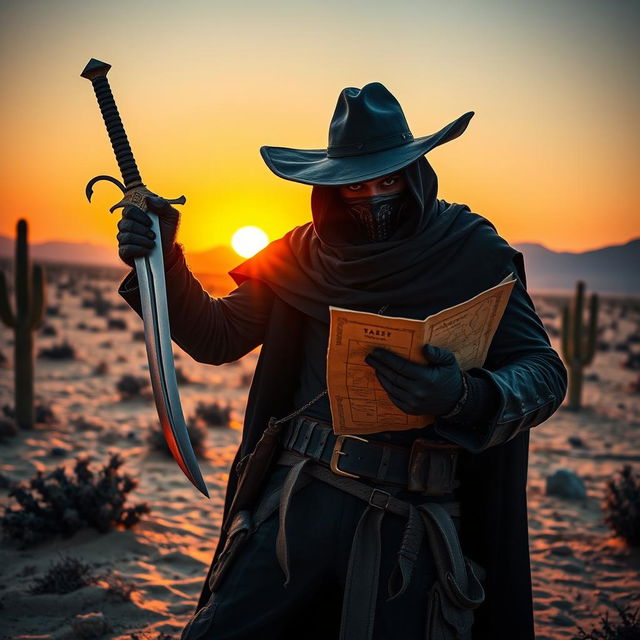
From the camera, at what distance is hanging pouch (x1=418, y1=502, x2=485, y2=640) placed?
2295 millimetres

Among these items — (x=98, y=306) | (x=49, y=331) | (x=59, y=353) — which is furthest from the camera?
(x=98, y=306)

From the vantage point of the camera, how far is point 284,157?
9.28 feet

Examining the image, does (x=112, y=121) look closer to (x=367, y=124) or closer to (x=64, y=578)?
(x=367, y=124)

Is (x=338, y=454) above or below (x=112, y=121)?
below

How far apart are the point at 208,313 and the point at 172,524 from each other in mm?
3892

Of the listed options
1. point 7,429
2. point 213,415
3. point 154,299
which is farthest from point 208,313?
point 213,415

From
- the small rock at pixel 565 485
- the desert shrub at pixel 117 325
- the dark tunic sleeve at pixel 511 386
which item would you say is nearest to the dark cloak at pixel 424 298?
the dark tunic sleeve at pixel 511 386

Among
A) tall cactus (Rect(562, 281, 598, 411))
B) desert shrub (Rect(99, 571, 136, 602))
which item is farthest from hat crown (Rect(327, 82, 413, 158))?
tall cactus (Rect(562, 281, 598, 411))

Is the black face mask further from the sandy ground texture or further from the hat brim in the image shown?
the sandy ground texture

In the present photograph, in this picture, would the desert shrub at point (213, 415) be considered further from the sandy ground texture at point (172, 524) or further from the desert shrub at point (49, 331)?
the desert shrub at point (49, 331)

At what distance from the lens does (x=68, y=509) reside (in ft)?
18.0

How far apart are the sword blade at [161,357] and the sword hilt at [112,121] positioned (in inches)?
6.9

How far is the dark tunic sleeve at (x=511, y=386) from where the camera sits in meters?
2.14

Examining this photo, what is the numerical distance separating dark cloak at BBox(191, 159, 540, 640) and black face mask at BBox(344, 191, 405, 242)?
0.05 meters
